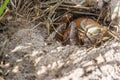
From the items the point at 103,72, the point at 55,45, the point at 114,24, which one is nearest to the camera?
the point at 103,72

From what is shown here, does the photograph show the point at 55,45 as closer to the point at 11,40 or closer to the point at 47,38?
the point at 47,38

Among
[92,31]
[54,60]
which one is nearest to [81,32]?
[92,31]

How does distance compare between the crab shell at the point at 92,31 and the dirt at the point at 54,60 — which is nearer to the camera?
the dirt at the point at 54,60

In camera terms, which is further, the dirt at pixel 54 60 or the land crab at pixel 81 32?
the land crab at pixel 81 32

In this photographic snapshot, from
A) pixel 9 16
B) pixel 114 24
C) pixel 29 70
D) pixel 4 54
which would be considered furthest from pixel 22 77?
pixel 114 24

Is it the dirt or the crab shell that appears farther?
the crab shell
